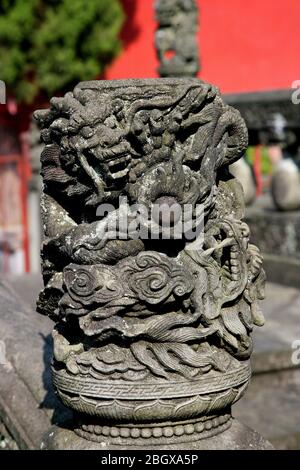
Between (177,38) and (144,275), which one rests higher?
(177,38)

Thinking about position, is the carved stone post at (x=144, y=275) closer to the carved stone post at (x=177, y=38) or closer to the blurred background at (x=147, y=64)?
the blurred background at (x=147, y=64)

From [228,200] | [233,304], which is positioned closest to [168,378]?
[233,304]

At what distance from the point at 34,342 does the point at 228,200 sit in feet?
4.13

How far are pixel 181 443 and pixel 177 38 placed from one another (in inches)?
247

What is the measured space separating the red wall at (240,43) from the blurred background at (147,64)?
0.05ft

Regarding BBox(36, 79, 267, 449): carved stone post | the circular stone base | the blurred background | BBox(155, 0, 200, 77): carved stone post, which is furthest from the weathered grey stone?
BBox(155, 0, 200, 77): carved stone post

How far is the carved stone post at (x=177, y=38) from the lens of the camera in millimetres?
8047

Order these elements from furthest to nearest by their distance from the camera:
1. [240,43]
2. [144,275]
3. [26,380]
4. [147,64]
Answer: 1. [147,64]
2. [240,43]
3. [26,380]
4. [144,275]

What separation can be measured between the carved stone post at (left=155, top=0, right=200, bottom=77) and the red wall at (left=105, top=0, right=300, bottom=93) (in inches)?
176

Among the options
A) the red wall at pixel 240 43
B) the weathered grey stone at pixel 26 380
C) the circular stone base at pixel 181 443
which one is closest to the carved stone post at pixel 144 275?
the circular stone base at pixel 181 443

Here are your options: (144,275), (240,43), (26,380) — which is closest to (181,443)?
(144,275)

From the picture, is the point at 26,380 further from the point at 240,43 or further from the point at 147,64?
the point at 147,64

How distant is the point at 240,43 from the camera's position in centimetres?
1280

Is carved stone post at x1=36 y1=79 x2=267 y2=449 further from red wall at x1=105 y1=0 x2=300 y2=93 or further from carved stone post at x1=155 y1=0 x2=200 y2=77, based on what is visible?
red wall at x1=105 y1=0 x2=300 y2=93
